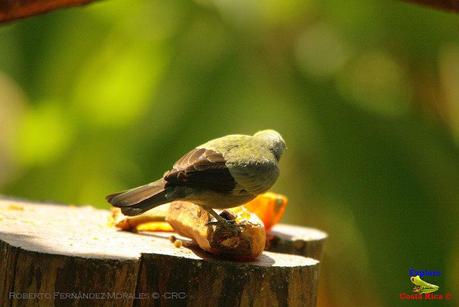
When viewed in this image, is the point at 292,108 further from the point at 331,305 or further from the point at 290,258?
the point at 290,258

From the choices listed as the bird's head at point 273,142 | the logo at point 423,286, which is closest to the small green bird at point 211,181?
the bird's head at point 273,142

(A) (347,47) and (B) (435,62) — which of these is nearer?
(B) (435,62)

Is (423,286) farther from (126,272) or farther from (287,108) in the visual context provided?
(287,108)

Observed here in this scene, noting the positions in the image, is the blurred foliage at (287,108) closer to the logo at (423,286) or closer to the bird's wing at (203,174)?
the logo at (423,286)

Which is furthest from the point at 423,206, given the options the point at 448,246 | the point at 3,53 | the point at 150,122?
the point at 3,53

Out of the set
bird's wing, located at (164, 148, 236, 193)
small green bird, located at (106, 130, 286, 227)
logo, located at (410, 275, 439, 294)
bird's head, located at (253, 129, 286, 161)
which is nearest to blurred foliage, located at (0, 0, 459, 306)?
logo, located at (410, 275, 439, 294)

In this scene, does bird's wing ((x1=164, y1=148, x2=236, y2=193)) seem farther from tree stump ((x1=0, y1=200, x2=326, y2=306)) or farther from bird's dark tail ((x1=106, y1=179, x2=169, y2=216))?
tree stump ((x1=0, y1=200, x2=326, y2=306))

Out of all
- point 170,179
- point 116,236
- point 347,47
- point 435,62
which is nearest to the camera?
point 170,179
